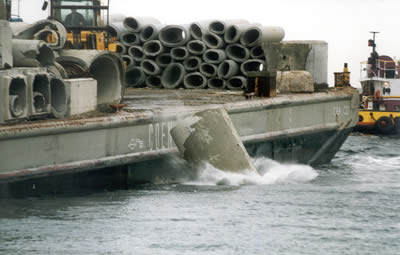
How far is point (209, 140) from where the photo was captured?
14.1 metres

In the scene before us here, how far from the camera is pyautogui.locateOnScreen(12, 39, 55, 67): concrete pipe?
1303 cm

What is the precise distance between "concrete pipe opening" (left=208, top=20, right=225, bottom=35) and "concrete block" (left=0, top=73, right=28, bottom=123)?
9.58m

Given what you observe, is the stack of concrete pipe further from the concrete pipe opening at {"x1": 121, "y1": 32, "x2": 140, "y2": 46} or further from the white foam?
the white foam

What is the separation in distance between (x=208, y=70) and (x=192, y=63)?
0.40 metres

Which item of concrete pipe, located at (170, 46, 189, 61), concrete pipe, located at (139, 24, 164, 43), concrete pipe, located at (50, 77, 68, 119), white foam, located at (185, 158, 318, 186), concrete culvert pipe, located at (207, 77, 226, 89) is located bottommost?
white foam, located at (185, 158, 318, 186)

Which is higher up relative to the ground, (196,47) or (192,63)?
(196,47)

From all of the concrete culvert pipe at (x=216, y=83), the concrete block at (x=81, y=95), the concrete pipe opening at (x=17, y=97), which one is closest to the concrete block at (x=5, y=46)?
the concrete pipe opening at (x=17, y=97)

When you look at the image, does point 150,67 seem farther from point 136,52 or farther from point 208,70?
point 208,70

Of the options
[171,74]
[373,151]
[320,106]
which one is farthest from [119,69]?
[373,151]

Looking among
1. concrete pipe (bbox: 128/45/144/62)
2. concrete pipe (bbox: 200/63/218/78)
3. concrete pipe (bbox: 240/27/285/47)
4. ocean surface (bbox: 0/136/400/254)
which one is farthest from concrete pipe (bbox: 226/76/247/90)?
ocean surface (bbox: 0/136/400/254)

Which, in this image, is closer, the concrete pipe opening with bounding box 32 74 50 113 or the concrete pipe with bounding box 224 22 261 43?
the concrete pipe opening with bounding box 32 74 50 113

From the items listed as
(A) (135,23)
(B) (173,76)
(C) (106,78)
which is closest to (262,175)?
(C) (106,78)

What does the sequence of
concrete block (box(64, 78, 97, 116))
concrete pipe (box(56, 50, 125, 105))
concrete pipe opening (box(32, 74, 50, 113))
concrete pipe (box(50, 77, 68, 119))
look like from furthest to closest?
concrete pipe (box(56, 50, 125, 105)), concrete block (box(64, 78, 97, 116)), concrete pipe (box(50, 77, 68, 119)), concrete pipe opening (box(32, 74, 50, 113))

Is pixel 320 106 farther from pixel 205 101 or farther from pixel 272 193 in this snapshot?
pixel 272 193
